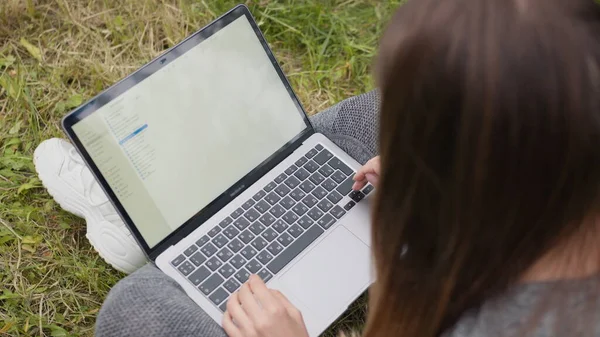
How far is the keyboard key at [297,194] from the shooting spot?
1034 millimetres

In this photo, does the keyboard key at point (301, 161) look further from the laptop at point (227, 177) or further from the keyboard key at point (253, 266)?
the keyboard key at point (253, 266)

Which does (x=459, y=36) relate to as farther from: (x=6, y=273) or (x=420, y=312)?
(x=6, y=273)

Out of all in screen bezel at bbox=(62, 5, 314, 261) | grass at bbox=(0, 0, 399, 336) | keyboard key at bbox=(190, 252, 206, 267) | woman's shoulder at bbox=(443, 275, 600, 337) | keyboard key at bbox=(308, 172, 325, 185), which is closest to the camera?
woman's shoulder at bbox=(443, 275, 600, 337)

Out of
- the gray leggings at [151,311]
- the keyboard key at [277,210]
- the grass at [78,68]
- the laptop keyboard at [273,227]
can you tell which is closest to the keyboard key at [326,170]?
the laptop keyboard at [273,227]

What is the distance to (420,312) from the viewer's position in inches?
26.8

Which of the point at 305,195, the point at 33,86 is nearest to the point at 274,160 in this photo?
the point at 305,195

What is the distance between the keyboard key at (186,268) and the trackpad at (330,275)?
5.7 inches

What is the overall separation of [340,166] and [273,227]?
17 cm

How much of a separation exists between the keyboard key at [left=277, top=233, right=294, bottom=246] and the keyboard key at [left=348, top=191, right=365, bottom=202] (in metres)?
0.13

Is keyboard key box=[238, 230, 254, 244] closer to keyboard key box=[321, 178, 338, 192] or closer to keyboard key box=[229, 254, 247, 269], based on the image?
keyboard key box=[229, 254, 247, 269]

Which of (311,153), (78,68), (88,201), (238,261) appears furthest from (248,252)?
(78,68)

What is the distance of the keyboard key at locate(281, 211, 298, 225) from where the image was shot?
1.01 meters

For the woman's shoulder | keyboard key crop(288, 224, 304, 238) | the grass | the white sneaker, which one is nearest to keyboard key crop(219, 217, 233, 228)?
keyboard key crop(288, 224, 304, 238)

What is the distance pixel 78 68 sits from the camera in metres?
1.51
